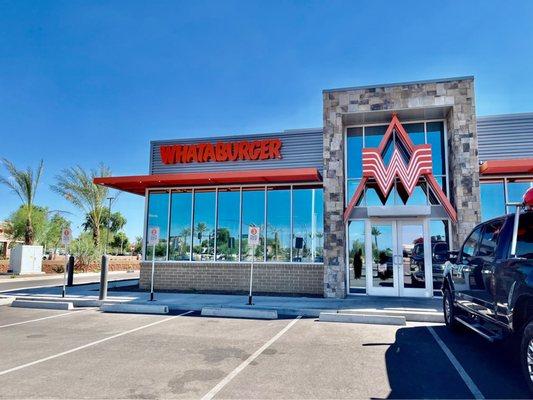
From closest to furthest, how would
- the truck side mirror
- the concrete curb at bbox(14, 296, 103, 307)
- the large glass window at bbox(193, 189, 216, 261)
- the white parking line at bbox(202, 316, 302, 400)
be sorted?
the white parking line at bbox(202, 316, 302, 400)
the truck side mirror
the concrete curb at bbox(14, 296, 103, 307)
the large glass window at bbox(193, 189, 216, 261)

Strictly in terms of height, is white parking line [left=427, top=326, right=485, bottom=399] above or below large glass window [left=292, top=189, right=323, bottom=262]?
below

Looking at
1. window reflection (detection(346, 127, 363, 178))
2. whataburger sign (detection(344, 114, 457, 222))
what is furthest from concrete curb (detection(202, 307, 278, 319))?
window reflection (detection(346, 127, 363, 178))

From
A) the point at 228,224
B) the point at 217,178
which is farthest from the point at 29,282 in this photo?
the point at 217,178

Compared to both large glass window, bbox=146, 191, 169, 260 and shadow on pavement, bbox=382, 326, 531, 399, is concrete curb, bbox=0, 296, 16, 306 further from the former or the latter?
shadow on pavement, bbox=382, 326, 531, 399

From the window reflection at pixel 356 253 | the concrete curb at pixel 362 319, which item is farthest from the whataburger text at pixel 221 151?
the concrete curb at pixel 362 319

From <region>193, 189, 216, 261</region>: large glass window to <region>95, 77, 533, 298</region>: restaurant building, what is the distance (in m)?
0.04

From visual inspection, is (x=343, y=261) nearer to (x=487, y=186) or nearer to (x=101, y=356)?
(x=487, y=186)

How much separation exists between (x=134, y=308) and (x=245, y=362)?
20.8 feet

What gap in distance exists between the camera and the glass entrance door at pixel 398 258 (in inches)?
531

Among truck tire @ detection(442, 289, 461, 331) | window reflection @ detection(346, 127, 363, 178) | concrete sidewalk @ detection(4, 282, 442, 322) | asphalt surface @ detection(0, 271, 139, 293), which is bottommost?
asphalt surface @ detection(0, 271, 139, 293)

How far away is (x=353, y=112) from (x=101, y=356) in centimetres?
1092

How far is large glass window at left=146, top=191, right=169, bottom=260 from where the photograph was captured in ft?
53.8

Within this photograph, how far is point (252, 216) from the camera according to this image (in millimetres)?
15727

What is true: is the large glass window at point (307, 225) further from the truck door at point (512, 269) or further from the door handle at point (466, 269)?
the truck door at point (512, 269)
